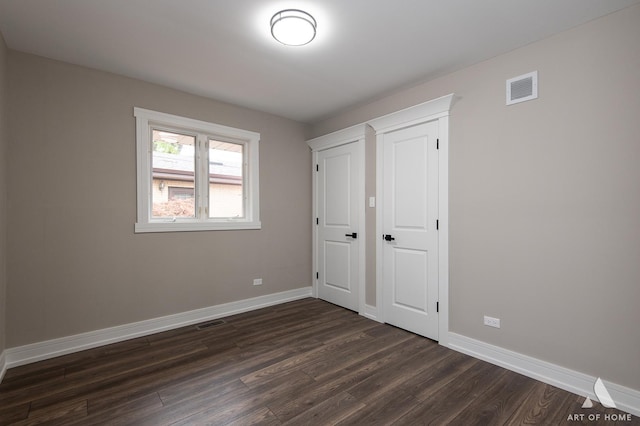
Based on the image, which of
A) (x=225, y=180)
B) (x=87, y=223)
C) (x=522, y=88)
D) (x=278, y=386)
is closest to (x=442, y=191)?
(x=522, y=88)

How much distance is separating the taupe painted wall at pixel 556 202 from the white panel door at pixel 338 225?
137cm

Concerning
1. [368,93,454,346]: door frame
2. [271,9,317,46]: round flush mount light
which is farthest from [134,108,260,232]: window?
[368,93,454,346]: door frame

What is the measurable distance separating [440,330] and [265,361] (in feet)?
5.69

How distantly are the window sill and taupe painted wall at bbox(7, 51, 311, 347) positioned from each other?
0.07 m

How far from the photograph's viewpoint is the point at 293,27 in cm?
210

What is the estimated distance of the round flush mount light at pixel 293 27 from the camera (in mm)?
2045

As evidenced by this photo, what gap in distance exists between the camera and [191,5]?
1991 mm

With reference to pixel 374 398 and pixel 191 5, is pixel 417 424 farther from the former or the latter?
pixel 191 5

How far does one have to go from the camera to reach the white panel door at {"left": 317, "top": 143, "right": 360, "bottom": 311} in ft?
13.0

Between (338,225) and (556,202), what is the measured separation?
8.23 feet

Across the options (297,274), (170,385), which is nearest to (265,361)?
(170,385)

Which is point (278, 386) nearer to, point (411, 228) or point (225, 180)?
point (411, 228)

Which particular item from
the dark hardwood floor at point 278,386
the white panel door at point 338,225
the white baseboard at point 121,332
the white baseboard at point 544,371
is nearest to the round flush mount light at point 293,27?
the white panel door at point 338,225

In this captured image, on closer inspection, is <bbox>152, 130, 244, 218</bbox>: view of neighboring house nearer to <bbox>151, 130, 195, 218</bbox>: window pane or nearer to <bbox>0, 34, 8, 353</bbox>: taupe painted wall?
<bbox>151, 130, 195, 218</bbox>: window pane
